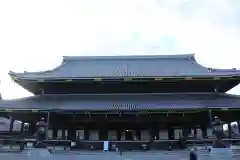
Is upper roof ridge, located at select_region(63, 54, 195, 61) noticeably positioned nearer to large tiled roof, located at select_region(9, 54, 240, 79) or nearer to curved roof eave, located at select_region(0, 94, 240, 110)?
large tiled roof, located at select_region(9, 54, 240, 79)

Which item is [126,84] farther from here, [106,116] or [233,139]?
[233,139]

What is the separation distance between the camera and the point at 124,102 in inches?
1073

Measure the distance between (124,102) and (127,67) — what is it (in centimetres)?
674

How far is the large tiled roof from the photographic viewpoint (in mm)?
29812

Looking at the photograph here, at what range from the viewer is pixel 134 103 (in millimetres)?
26891

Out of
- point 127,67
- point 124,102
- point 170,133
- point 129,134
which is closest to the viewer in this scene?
point 124,102

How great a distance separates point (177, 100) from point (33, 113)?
509 inches

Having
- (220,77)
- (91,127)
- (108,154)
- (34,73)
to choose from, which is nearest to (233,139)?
(220,77)

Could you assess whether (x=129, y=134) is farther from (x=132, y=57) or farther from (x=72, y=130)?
(x=132, y=57)

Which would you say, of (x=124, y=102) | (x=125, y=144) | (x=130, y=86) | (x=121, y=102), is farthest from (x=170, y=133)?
(x=130, y=86)

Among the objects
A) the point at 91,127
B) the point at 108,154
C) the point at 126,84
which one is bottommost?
the point at 108,154

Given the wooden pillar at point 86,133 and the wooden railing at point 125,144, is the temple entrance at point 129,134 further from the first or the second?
the wooden pillar at point 86,133

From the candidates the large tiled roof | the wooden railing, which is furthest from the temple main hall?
the large tiled roof

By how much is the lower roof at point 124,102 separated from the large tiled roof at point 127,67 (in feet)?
7.06
